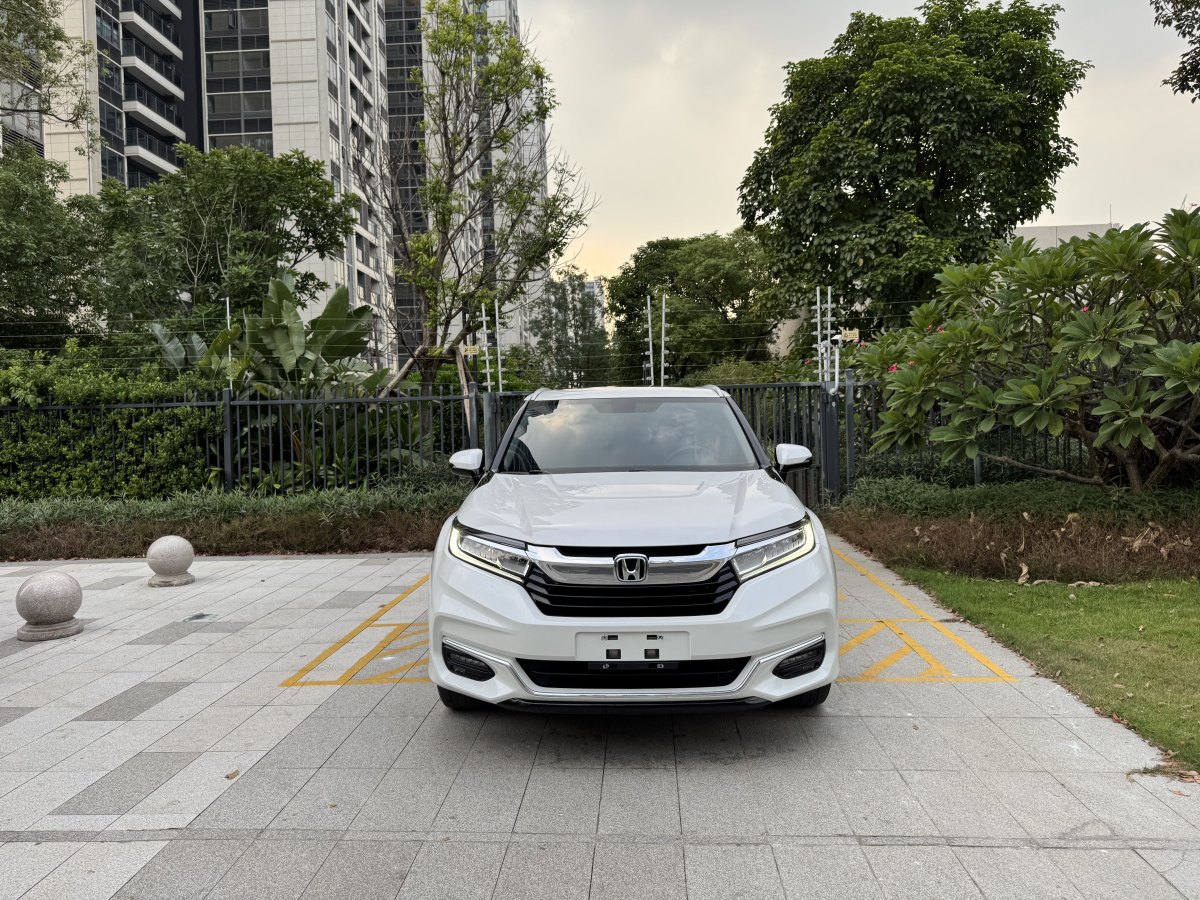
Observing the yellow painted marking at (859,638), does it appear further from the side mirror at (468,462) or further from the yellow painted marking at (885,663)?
the side mirror at (468,462)

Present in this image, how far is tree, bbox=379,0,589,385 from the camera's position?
15250 millimetres

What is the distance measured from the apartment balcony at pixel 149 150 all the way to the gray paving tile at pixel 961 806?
146ft

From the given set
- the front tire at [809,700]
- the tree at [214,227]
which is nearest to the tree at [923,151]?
the tree at [214,227]

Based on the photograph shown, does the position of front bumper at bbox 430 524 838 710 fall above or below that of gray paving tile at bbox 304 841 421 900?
above

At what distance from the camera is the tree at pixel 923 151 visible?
65.7 feet

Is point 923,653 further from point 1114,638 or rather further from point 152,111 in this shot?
point 152,111

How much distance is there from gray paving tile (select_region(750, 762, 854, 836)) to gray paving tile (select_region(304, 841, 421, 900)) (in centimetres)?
140

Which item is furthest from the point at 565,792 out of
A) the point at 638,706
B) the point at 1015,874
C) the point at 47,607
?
the point at 47,607

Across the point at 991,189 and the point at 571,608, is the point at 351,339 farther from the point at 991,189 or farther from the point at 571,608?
the point at 991,189

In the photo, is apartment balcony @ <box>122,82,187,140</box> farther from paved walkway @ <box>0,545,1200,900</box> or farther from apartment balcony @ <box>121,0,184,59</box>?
paved walkway @ <box>0,545,1200,900</box>

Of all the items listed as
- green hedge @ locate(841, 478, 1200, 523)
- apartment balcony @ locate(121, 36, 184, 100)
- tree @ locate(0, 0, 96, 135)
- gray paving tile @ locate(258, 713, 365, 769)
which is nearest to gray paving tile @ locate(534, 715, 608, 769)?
gray paving tile @ locate(258, 713, 365, 769)

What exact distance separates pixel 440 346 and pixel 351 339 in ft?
8.84

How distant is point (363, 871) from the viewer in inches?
117

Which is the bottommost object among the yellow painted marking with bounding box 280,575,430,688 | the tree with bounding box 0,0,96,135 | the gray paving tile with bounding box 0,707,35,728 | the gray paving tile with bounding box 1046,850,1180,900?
the yellow painted marking with bounding box 280,575,430,688
